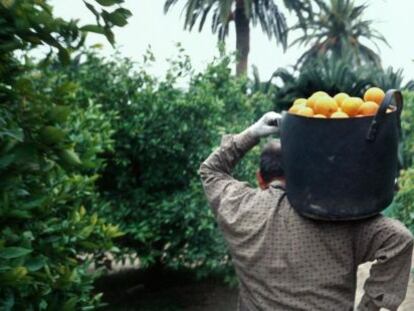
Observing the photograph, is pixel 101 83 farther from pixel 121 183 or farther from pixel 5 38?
pixel 5 38

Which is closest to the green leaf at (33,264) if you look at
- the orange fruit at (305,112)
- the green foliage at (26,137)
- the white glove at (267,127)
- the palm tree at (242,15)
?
the green foliage at (26,137)

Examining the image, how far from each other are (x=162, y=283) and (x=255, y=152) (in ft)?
6.44

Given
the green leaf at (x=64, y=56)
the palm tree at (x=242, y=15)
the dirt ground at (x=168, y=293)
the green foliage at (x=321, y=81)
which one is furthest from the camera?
the palm tree at (x=242, y=15)

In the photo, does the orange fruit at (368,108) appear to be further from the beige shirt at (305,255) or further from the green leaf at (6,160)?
the green leaf at (6,160)

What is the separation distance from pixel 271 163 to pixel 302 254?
483 mm

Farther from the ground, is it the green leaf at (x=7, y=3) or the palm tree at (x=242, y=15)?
the palm tree at (x=242, y=15)

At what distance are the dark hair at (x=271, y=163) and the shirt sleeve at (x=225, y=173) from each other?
0.07 metres

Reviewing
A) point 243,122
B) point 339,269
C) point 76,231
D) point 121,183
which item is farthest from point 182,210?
point 339,269

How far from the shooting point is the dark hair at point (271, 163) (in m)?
2.88

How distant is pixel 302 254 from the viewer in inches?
100

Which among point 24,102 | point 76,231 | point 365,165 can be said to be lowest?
point 76,231

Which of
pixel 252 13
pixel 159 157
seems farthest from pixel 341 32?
pixel 159 157

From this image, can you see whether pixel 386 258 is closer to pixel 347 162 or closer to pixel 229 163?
pixel 347 162

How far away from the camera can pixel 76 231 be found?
115 inches
